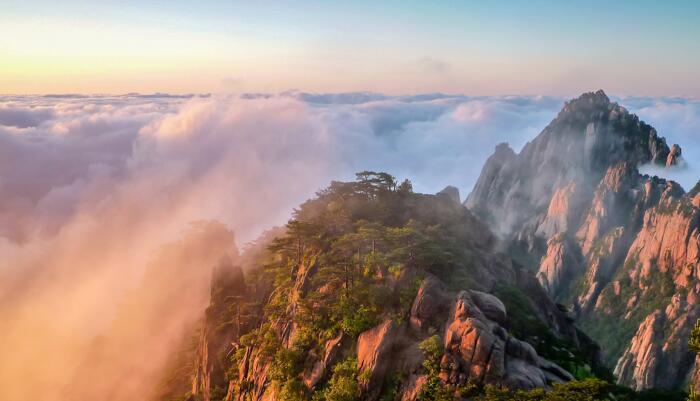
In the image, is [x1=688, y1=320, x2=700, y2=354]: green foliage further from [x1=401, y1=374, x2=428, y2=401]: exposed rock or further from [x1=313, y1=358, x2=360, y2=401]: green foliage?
[x1=313, y1=358, x2=360, y2=401]: green foliage

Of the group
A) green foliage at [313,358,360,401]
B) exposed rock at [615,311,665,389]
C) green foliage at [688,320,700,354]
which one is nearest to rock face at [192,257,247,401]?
green foliage at [313,358,360,401]

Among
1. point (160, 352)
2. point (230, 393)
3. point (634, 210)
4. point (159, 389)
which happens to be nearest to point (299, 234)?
point (230, 393)

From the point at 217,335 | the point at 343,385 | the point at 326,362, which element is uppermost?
the point at 343,385

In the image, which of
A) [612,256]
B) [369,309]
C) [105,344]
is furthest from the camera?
[612,256]

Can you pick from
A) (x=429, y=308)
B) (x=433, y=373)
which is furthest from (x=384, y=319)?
(x=433, y=373)

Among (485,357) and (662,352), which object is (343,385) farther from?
(662,352)

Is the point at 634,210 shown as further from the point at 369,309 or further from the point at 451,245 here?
the point at 369,309

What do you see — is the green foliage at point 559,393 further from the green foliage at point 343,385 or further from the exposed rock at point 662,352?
the exposed rock at point 662,352

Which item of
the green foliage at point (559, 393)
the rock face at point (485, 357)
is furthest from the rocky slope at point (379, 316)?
the green foliage at point (559, 393)

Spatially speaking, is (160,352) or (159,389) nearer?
(159,389)
